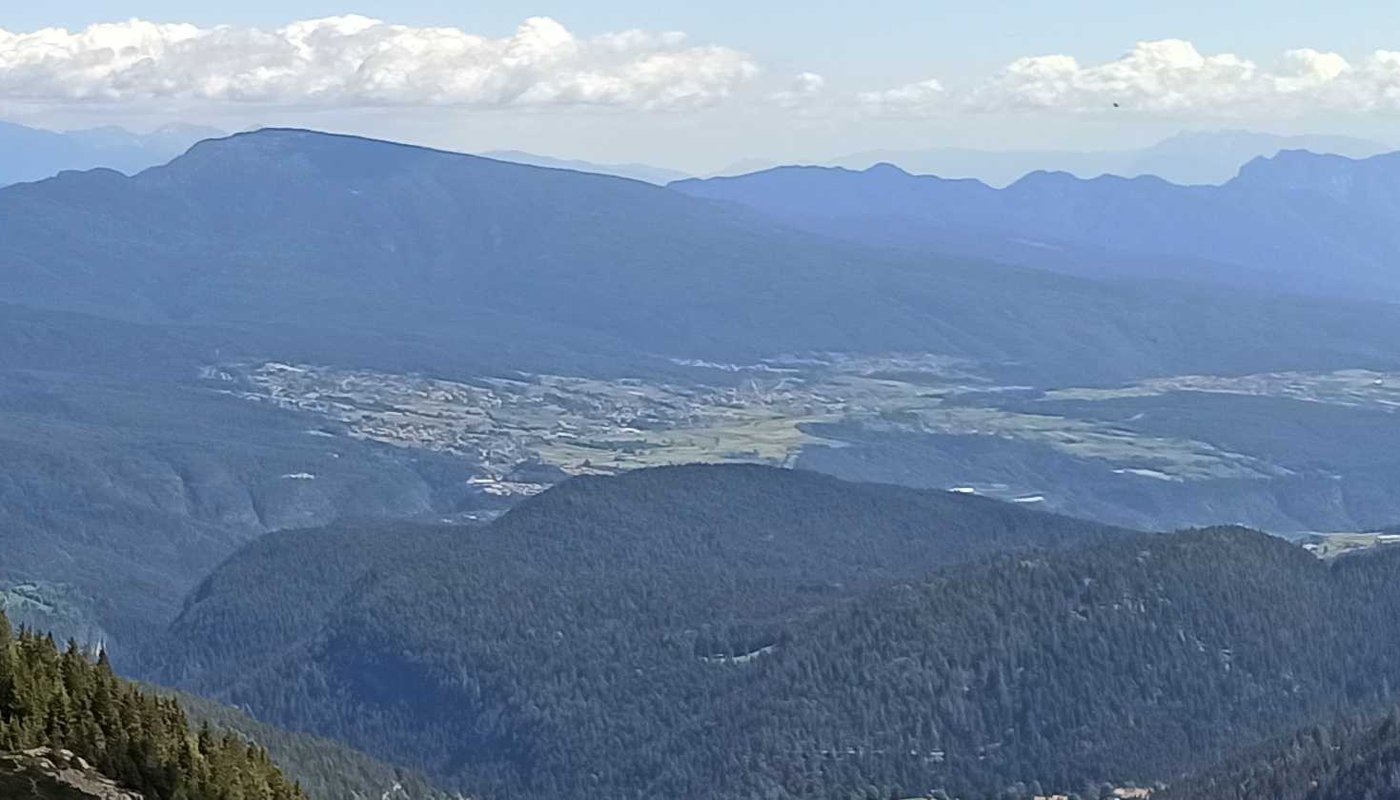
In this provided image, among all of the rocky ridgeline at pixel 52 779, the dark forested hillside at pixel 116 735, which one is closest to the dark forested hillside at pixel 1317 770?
the dark forested hillside at pixel 116 735

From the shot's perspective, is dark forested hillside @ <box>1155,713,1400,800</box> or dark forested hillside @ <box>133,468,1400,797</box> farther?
dark forested hillside @ <box>133,468,1400,797</box>

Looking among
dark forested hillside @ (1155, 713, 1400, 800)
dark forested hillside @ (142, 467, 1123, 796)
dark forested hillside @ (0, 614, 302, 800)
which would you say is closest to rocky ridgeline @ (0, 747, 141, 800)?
dark forested hillside @ (0, 614, 302, 800)

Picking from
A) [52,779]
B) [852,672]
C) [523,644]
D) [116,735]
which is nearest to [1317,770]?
[852,672]

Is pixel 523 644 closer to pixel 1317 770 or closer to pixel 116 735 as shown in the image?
pixel 1317 770

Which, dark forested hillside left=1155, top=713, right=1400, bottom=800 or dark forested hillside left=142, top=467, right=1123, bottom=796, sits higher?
dark forested hillside left=1155, top=713, right=1400, bottom=800

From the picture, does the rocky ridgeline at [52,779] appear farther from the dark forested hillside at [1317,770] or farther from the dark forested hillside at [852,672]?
the dark forested hillside at [852,672]

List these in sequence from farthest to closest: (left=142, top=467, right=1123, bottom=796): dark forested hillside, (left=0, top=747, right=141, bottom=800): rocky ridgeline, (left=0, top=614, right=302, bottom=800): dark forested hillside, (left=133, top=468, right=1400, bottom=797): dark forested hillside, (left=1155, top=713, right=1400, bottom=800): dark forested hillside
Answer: (left=142, top=467, right=1123, bottom=796): dark forested hillside
(left=133, top=468, right=1400, bottom=797): dark forested hillside
(left=1155, top=713, right=1400, bottom=800): dark forested hillside
(left=0, top=614, right=302, bottom=800): dark forested hillside
(left=0, top=747, right=141, bottom=800): rocky ridgeline

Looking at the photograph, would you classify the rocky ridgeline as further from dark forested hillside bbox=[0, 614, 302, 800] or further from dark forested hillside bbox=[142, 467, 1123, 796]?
dark forested hillside bbox=[142, 467, 1123, 796]
